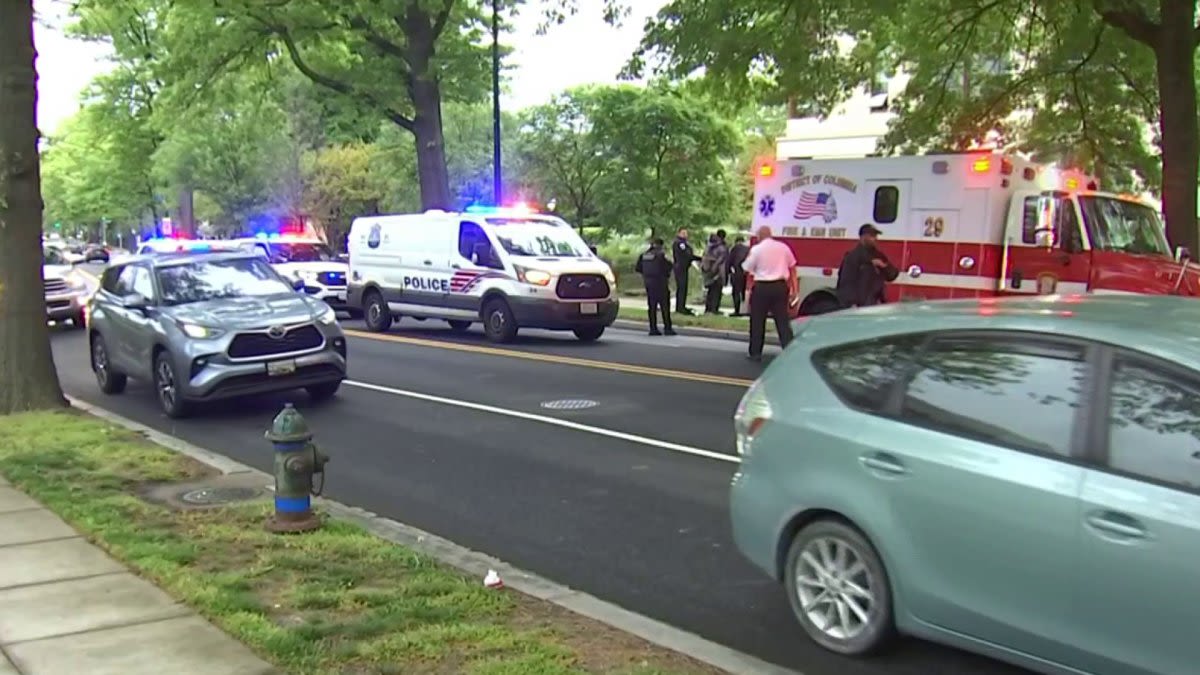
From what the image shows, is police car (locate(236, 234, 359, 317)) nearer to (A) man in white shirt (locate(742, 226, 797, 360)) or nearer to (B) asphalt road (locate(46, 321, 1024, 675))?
(B) asphalt road (locate(46, 321, 1024, 675))

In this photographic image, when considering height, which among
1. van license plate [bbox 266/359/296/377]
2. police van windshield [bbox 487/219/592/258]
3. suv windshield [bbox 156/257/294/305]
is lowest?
van license plate [bbox 266/359/296/377]

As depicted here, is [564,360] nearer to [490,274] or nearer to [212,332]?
[490,274]

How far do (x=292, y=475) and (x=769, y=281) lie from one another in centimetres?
863

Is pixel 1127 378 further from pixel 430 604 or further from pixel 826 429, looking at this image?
pixel 430 604

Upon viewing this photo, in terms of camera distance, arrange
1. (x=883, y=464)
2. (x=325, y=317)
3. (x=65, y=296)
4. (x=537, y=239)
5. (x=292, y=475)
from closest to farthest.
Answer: (x=883, y=464)
(x=292, y=475)
(x=325, y=317)
(x=537, y=239)
(x=65, y=296)

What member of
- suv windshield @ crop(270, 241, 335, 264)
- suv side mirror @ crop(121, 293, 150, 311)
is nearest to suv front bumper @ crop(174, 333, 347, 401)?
suv side mirror @ crop(121, 293, 150, 311)

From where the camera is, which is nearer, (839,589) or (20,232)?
(839,589)

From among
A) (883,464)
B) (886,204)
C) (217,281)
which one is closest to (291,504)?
(883,464)

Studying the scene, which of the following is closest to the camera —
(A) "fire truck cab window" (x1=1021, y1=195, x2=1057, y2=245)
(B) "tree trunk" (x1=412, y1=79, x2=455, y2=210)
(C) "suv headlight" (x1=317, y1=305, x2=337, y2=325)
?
(C) "suv headlight" (x1=317, y1=305, x2=337, y2=325)

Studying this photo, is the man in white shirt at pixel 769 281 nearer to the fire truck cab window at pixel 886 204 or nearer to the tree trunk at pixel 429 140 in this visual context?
the fire truck cab window at pixel 886 204

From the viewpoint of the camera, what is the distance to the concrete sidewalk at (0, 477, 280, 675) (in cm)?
421

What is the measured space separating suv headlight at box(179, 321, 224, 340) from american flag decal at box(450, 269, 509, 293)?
23.0ft

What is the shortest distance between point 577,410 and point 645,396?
105cm

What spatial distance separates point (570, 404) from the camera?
11.0m
